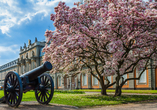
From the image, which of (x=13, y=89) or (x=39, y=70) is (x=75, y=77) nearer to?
(x=39, y=70)

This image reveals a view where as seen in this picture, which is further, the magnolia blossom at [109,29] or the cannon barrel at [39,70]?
the magnolia blossom at [109,29]

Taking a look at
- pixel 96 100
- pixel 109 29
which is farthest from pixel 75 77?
pixel 109 29

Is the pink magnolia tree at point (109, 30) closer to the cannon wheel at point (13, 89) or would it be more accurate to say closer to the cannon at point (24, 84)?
the cannon at point (24, 84)

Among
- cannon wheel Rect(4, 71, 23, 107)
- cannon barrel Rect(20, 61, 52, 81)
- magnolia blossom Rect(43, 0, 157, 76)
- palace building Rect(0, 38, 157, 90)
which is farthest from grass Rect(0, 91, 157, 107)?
palace building Rect(0, 38, 157, 90)

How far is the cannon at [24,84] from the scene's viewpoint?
9047 millimetres

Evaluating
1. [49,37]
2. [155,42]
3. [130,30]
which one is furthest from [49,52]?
[155,42]

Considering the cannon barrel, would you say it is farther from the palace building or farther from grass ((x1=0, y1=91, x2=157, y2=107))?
the palace building

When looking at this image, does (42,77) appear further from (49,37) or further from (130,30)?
(130,30)

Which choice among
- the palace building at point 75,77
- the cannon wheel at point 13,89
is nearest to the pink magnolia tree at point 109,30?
the cannon wheel at point 13,89

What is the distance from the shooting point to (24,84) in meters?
9.66

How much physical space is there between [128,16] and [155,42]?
116 inches

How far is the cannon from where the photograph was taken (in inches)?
356

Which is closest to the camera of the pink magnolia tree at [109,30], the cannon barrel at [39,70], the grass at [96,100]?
the cannon barrel at [39,70]

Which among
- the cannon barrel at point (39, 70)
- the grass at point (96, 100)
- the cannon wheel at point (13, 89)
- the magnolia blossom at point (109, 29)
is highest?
the magnolia blossom at point (109, 29)
